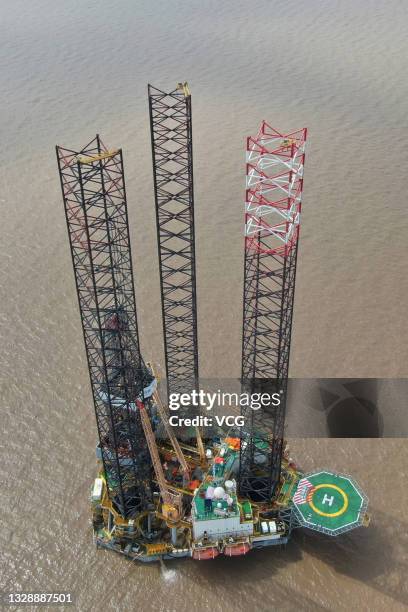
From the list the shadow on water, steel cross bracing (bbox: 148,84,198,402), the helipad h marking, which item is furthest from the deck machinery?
the shadow on water

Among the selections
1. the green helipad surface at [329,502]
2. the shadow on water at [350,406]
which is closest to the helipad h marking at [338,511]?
the green helipad surface at [329,502]

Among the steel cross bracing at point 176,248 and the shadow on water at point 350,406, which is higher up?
the steel cross bracing at point 176,248

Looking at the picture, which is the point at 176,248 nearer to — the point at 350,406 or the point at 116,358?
the point at 350,406

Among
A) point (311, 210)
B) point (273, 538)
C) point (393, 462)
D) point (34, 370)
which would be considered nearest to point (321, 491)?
point (273, 538)

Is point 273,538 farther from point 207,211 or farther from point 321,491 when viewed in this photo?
point 207,211

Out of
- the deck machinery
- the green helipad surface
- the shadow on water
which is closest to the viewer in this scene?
the deck machinery

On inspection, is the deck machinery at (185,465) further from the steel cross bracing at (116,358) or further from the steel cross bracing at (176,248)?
the steel cross bracing at (176,248)

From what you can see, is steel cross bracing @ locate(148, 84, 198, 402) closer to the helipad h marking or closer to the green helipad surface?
the green helipad surface
